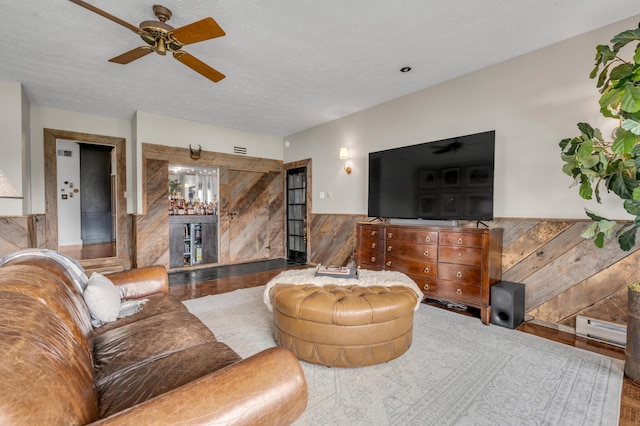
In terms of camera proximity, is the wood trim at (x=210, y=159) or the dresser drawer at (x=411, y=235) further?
the wood trim at (x=210, y=159)

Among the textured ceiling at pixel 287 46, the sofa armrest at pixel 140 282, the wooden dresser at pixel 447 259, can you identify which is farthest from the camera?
the wooden dresser at pixel 447 259

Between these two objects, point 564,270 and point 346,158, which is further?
point 346,158

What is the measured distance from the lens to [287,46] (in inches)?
112

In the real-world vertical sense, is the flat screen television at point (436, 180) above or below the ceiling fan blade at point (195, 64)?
below

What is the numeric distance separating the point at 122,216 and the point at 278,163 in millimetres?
3159

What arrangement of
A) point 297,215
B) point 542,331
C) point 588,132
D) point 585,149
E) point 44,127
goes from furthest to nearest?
point 297,215
point 44,127
point 542,331
point 588,132
point 585,149

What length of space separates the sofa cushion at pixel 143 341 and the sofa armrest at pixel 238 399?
72cm

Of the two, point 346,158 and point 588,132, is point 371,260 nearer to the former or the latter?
point 346,158

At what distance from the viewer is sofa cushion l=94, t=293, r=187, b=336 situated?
1.74 metres

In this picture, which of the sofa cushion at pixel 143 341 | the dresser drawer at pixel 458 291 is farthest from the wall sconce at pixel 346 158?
the sofa cushion at pixel 143 341

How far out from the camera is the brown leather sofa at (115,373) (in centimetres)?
64

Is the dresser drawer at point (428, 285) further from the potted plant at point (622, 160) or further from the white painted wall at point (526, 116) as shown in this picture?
the potted plant at point (622, 160)

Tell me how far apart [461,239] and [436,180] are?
82 cm

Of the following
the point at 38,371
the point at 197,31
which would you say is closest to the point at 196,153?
the point at 197,31
